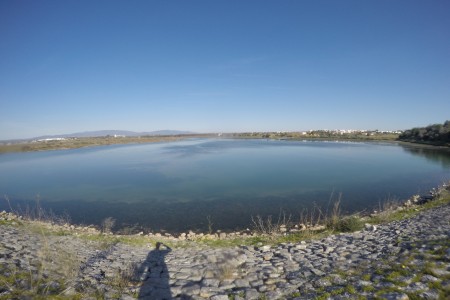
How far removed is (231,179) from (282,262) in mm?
21506

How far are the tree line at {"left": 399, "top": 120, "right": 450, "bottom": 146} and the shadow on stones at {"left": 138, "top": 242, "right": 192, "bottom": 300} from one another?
240ft

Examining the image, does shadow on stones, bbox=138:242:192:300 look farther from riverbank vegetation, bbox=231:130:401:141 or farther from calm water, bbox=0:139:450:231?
riverbank vegetation, bbox=231:130:401:141

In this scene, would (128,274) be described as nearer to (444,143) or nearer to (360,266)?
(360,266)

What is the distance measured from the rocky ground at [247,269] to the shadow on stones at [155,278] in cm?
2

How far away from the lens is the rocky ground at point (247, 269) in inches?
203

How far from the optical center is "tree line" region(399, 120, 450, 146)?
62.9 meters

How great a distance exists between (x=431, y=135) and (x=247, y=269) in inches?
3205

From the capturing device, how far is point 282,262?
23.9 feet

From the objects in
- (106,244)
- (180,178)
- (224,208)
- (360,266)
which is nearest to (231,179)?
(180,178)

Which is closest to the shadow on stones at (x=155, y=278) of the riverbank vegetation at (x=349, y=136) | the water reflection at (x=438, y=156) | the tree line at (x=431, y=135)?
the water reflection at (x=438, y=156)

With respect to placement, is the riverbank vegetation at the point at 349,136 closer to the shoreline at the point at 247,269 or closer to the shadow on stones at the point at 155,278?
the shoreline at the point at 247,269

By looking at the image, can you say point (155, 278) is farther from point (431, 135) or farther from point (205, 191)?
point (431, 135)

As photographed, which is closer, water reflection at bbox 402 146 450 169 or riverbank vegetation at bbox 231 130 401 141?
water reflection at bbox 402 146 450 169

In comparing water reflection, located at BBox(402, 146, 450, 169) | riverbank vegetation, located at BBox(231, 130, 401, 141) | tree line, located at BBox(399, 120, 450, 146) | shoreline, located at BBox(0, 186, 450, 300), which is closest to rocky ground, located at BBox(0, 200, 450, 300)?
shoreline, located at BBox(0, 186, 450, 300)
